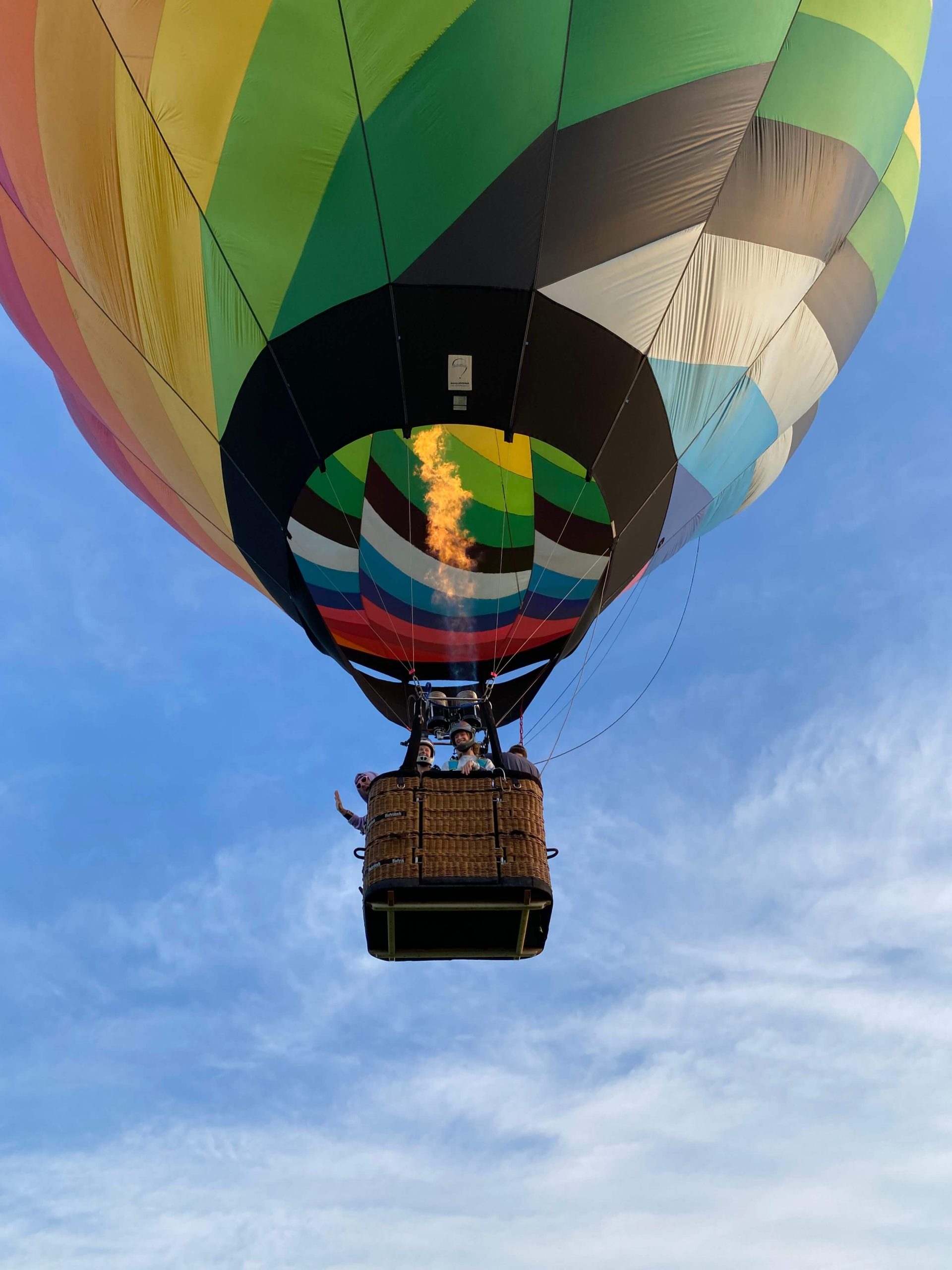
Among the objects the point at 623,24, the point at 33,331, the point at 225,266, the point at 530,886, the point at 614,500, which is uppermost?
the point at 33,331

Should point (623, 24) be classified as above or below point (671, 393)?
above

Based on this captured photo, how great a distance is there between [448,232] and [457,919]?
116 inches

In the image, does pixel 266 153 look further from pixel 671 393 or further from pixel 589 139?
pixel 671 393

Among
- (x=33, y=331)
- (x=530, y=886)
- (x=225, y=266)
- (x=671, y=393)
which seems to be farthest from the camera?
(x=33, y=331)

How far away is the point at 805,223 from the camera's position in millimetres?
5715

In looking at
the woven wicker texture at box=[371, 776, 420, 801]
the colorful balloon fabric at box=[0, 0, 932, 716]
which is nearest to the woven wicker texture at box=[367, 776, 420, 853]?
the woven wicker texture at box=[371, 776, 420, 801]

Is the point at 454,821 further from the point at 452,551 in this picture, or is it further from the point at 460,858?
the point at 452,551

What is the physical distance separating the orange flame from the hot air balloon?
0.11m

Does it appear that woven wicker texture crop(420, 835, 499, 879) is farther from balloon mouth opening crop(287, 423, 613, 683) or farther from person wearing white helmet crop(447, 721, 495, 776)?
balloon mouth opening crop(287, 423, 613, 683)

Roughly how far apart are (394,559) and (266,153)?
9.65 ft

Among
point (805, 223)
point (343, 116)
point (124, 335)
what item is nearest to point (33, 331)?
point (124, 335)

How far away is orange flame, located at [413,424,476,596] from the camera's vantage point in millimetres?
6586

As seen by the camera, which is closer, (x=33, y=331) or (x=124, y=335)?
(x=124, y=335)

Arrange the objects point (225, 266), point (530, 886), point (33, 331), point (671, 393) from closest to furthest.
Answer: point (530, 886), point (225, 266), point (671, 393), point (33, 331)
